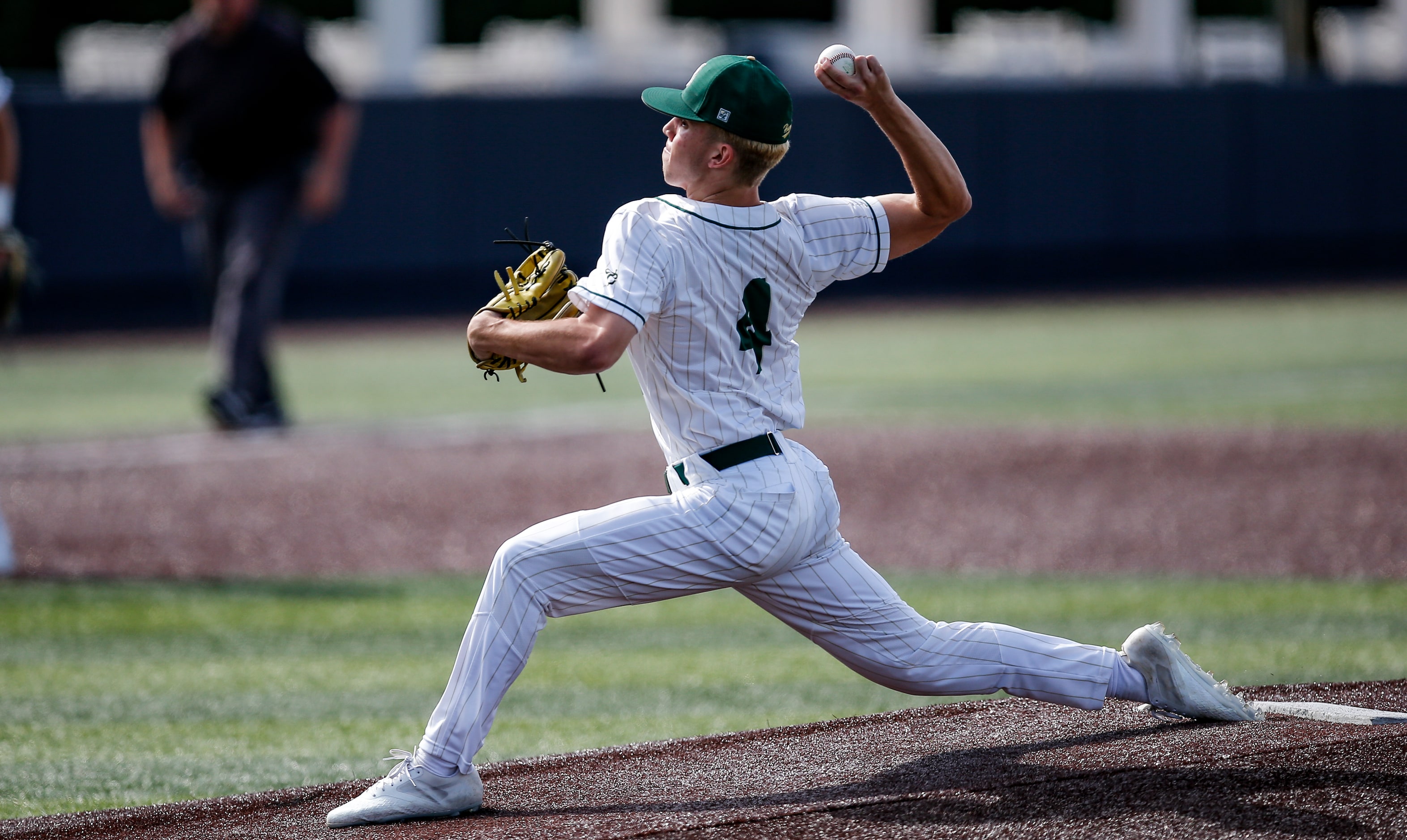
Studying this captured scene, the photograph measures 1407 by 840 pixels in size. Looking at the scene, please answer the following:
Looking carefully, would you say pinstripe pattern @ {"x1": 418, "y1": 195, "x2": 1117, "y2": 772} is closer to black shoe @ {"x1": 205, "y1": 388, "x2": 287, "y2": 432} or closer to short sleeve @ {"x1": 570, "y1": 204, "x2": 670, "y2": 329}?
short sleeve @ {"x1": 570, "y1": 204, "x2": 670, "y2": 329}

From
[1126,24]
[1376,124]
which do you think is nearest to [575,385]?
[1376,124]

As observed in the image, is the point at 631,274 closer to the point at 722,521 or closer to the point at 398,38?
the point at 722,521

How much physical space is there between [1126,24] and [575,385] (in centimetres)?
1559

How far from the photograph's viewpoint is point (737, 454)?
3199 mm

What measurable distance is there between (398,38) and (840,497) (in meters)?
14.4

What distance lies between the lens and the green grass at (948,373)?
35.1 ft

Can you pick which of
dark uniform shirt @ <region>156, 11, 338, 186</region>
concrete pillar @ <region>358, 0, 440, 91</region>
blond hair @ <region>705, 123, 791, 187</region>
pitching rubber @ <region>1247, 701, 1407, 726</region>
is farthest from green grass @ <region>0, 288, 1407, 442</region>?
blond hair @ <region>705, 123, 791, 187</region>

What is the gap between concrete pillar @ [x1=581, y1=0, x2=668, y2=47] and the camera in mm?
24844

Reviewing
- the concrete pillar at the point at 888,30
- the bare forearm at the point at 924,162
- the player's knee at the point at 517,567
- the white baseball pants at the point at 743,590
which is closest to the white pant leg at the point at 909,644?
the white baseball pants at the point at 743,590

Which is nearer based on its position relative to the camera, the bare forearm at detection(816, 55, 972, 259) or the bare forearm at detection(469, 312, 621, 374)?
the bare forearm at detection(469, 312, 621, 374)

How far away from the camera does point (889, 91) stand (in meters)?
3.31

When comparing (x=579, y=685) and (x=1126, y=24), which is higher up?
(x=1126, y=24)

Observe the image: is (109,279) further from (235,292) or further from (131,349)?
(235,292)

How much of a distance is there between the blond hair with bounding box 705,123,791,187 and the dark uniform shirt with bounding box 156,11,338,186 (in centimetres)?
663
